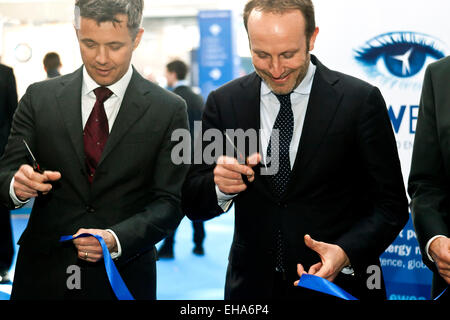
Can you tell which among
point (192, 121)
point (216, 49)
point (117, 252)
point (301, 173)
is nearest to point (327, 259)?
point (301, 173)

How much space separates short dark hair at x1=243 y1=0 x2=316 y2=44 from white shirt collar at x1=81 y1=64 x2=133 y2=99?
1.73ft

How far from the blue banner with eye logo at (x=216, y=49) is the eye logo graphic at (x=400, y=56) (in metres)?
7.63

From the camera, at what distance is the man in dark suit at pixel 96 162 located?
1943 mm

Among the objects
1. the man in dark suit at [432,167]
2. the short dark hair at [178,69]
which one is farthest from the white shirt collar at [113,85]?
the short dark hair at [178,69]

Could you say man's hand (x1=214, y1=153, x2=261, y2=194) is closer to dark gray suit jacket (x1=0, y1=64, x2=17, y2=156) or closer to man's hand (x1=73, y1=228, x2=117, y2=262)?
man's hand (x1=73, y1=228, x2=117, y2=262)

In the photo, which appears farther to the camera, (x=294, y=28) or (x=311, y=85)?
(x=311, y=85)

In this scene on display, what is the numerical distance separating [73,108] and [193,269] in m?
4.05

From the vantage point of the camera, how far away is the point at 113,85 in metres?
2.06

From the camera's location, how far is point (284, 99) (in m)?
1.93

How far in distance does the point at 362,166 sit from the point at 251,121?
1.34 feet

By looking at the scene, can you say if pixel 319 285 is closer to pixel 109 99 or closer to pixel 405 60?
pixel 109 99

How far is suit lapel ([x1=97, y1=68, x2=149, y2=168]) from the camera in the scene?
1966 millimetres
